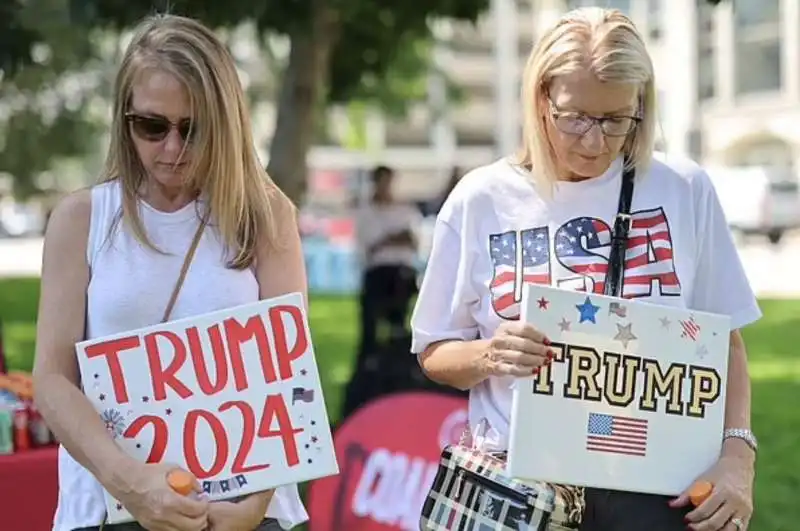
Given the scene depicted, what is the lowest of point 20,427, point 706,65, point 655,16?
point 20,427

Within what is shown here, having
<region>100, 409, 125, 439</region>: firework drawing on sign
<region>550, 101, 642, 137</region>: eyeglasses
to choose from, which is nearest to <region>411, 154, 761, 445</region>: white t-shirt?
<region>550, 101, 642, 137</region>: eyeglasses

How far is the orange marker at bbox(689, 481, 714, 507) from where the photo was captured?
2.22 m

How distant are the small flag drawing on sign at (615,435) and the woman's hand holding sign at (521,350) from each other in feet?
0.51

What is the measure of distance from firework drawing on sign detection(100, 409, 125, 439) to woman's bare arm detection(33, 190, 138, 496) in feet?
0.07

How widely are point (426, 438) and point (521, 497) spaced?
235 cm

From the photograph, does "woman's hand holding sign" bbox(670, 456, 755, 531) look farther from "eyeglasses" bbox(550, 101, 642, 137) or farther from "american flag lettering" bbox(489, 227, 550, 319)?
"eyeglasses" bbox(550, 101, 642, 137)

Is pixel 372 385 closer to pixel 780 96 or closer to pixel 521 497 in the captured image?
pixel 521 497

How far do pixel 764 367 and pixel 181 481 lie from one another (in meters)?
9.93

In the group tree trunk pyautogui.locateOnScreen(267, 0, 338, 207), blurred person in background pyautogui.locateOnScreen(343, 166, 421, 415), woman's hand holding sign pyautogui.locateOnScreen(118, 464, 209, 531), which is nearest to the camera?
woman's hand holding sign pyautogui.locateOnScreen(118, 464, 209, 531)

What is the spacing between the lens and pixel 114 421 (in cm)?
222

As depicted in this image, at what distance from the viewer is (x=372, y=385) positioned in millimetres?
6367

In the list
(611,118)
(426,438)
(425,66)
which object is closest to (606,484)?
(611,118)

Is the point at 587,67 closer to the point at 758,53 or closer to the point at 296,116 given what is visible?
the point at 296,116

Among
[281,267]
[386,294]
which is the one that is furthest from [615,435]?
[386,294]
